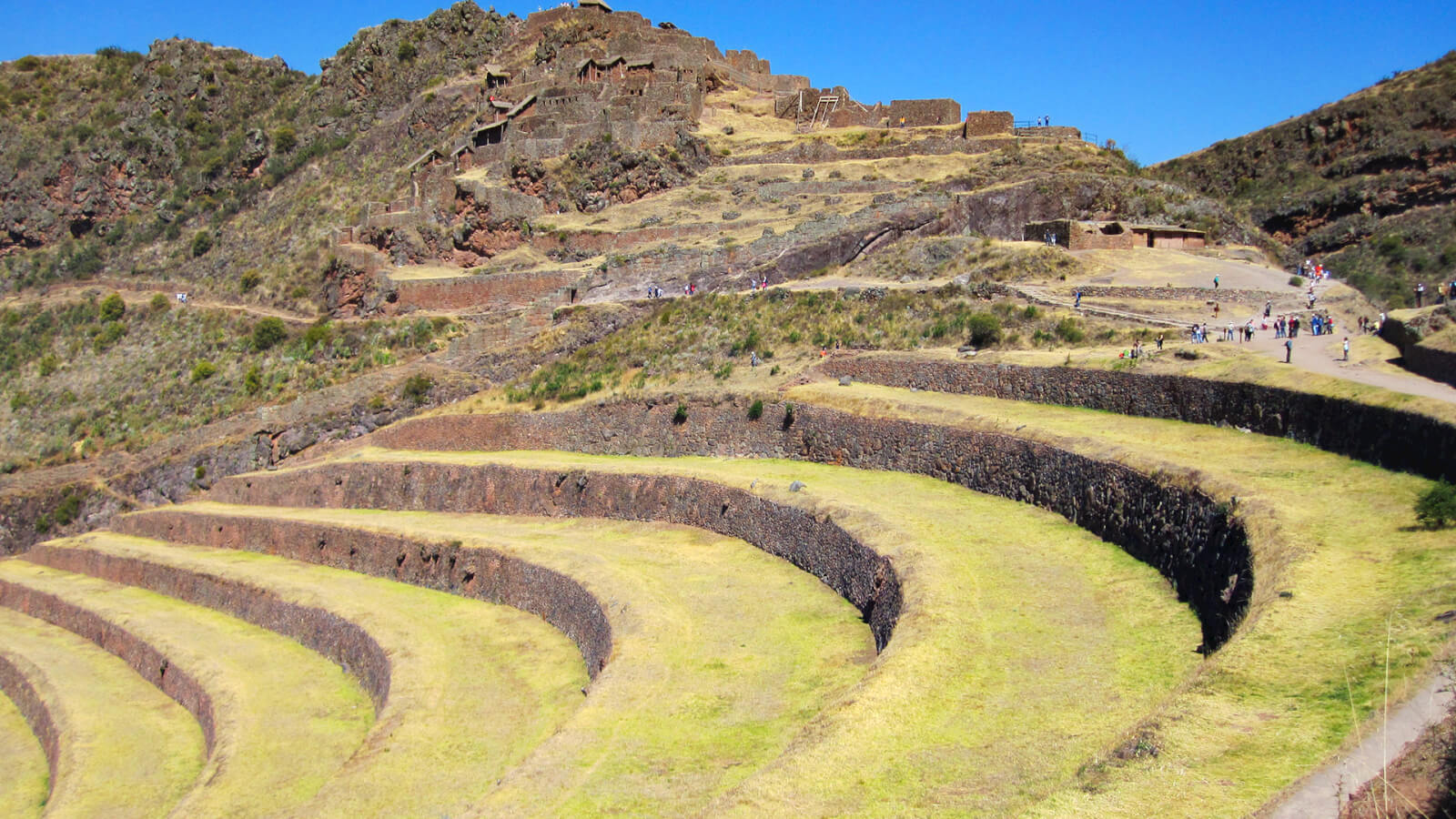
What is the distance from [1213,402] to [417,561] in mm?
16729

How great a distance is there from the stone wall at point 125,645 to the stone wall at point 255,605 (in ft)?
6.26

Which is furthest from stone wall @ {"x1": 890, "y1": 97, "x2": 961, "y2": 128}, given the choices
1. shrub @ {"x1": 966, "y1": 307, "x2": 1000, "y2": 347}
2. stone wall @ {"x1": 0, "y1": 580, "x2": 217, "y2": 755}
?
stone wall @ {"x1": 0, "y1": 580, "x2": 217, "y2": 755}

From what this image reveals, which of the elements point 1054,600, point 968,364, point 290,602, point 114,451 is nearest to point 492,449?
point 290,602

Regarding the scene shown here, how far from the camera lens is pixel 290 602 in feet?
78.3

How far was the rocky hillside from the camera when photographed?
41969mm

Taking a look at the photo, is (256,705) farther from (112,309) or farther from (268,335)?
(112,309)

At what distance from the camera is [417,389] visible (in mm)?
36875

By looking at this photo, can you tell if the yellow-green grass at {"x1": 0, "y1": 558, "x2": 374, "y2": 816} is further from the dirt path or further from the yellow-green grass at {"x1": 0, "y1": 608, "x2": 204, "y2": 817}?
the dirt path

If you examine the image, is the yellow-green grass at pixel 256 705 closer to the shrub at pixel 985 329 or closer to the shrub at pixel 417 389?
the shrub at pixel 417 389

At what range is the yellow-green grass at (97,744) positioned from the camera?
18.4m

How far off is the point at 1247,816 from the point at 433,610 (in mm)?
A: 18138

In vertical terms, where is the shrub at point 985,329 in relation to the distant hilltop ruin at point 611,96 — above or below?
below

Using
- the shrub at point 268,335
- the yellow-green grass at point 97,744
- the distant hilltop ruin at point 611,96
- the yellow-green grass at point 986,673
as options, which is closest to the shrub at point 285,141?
the distant hilltop ruin at point 611,96

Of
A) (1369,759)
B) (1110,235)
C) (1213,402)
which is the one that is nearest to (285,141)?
(1110,235)
